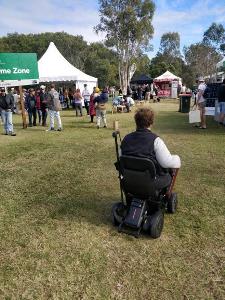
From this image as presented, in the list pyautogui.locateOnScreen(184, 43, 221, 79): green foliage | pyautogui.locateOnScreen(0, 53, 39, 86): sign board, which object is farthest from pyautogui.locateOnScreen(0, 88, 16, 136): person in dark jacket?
pyautogui.locateOnScreen(184, 43, 221, 79): green foliage

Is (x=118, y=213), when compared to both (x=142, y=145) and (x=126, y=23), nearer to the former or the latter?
(x=142, y=145)

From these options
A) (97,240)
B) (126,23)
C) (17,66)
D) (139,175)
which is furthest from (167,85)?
(97,240)

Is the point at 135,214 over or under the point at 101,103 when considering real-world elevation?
under

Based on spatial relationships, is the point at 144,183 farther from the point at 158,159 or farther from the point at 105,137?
the point at 105,137

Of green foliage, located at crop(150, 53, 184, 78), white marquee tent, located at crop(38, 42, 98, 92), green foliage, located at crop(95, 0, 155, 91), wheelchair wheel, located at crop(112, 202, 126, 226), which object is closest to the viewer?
wheelchair wheel, located at crop(112, 202, 126, 226)

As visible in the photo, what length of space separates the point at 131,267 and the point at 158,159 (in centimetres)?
128

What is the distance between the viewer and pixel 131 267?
3531 mm

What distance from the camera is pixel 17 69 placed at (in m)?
14.1

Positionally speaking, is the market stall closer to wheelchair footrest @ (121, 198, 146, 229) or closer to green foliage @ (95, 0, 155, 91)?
green foliage @ (95, 0, 155, 91)

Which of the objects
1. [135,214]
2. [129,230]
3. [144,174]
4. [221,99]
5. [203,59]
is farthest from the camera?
[203,59]

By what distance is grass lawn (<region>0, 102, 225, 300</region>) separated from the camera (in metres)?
3.22

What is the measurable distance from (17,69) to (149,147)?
38.1 ft

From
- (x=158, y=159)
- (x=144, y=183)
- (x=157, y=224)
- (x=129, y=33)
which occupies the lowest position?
(x=157, y=224)

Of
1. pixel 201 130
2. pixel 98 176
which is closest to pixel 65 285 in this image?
pixel 98 176
